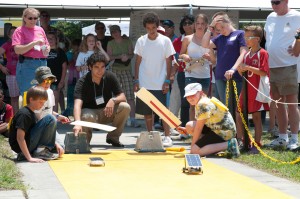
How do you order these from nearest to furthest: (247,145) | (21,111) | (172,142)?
(21,111), (247,145), (172,142)

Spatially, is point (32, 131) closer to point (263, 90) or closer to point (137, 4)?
point (263, 90)

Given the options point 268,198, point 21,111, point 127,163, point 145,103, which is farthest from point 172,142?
point 268,198

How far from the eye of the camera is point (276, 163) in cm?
827

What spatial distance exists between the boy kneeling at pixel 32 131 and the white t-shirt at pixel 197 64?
3.08 metres

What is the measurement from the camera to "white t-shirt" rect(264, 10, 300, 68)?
9.71 meters

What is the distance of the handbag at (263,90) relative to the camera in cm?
948

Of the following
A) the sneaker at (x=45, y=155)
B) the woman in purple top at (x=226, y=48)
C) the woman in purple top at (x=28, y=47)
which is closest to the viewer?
the sneaker at (x=45, y=155)

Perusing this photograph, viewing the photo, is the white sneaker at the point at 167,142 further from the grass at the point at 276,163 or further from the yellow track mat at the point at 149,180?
the grass at the point at 276,163

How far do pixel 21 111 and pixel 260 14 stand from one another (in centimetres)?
1029

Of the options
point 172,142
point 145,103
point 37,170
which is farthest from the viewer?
point 172,142

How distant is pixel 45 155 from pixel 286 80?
11.1ft

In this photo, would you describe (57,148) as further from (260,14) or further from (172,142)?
(260,14)

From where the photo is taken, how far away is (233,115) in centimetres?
993

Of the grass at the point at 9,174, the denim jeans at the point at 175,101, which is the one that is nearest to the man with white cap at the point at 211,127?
the grass at the point at 9,174
